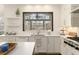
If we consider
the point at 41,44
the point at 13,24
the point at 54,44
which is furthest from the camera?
the point at 13,24

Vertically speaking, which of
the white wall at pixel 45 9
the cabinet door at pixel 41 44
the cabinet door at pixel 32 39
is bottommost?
the cabinet door at pixel 41 44

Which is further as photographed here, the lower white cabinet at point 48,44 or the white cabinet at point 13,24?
the white cabinet at point 13,24

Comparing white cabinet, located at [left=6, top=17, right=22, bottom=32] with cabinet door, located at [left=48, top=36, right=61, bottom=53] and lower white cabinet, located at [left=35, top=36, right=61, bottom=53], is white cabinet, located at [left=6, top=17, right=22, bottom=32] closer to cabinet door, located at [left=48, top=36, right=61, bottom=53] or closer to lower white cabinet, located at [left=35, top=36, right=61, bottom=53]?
lower white cabinet, located at [left=35, top=36, right=61, bottom=53]

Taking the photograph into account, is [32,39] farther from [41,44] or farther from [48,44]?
[48,44]

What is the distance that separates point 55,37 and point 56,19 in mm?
948

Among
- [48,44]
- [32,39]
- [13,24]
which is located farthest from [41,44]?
[13,24]

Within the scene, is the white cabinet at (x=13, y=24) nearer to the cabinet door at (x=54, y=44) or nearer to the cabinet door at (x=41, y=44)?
the cabinet door at (x=41, y=44)

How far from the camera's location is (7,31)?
6121 mm

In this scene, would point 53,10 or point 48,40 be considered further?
point 53,10

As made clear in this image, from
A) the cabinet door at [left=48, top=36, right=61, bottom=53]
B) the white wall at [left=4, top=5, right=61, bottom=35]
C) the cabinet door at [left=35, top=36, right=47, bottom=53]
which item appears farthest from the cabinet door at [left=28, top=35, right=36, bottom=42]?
the white wall at [left=4, top=5, right=61, bottom=35]

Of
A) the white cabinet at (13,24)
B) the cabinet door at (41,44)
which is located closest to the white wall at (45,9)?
the white cabinet at (13,24)

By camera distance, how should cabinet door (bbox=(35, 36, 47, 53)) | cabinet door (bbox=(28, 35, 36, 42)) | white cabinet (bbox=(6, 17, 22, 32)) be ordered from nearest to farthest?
cabinet door (bbox=(28, 35, 36, 42)) → cabinet door (bbox=(35, 36, 47, 53)) → white cabinet (bbox=(6, 17, 22, 32))
